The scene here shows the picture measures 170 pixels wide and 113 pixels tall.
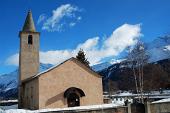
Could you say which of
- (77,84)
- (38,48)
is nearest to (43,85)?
(77,84)

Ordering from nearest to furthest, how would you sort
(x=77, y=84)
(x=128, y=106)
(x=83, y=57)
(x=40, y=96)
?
(x=128, y=106), (x=40, y=96), (x=77, y=84), (x=83, y=57)

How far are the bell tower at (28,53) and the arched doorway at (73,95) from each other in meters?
10.0

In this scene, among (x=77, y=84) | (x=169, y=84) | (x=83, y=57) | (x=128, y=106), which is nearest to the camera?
(x=128, y=106)

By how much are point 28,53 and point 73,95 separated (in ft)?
38.8

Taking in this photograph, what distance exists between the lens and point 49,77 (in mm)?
34781

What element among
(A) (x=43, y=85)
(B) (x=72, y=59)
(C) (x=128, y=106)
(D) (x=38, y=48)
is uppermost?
(D) (x=38, y=48)

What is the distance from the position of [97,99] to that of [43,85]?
7.06 m

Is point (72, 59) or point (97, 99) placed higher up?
point (72, 59)

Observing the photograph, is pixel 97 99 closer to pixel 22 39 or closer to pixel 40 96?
pixel 40 96

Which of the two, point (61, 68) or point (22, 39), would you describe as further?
point (22, 39)

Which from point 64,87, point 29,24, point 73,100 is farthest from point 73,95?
point 29,24

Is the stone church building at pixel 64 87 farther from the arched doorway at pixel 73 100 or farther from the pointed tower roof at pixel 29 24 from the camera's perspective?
the pointed tower roof at pixel 29 24

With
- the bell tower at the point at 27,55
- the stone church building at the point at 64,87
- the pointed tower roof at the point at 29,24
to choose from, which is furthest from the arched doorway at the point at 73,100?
the pointed tower roof at the point at 29,24

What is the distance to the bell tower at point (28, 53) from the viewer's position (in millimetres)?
43406
